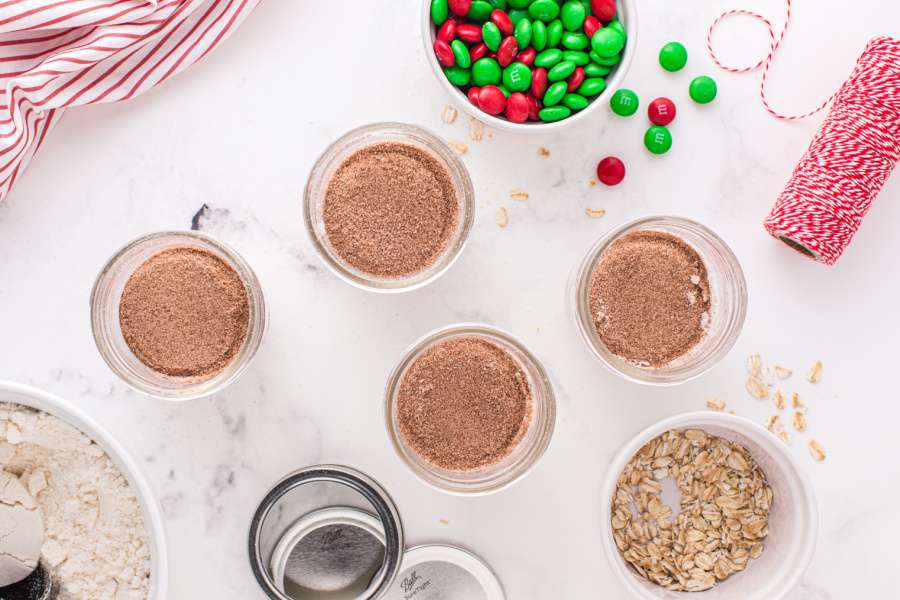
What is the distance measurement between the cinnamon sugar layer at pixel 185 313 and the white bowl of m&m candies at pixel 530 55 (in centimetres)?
50

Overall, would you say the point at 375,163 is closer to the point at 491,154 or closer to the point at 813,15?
the point at 491,154

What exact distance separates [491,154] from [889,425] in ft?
2.92

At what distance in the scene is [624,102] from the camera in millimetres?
1280

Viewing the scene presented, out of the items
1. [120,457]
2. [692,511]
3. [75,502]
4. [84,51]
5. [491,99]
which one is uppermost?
[491,99]

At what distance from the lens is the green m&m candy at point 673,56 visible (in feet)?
4.21

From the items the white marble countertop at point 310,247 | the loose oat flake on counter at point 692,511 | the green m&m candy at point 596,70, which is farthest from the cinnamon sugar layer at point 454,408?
the green m&m candy at point 596,70

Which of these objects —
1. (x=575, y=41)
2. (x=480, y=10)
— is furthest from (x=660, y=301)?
(x=480, y=10)

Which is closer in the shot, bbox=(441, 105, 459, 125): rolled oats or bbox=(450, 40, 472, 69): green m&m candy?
bbox=(450, 40, 472, 69): green m&m candy

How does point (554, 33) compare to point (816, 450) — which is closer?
point (554, 33)

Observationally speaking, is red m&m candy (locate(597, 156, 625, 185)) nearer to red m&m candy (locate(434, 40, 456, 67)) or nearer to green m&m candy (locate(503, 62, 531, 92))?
green m&m candy (locate(503, 62, 531, 92))

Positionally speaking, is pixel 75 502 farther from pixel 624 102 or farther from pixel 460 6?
pixel 624 102

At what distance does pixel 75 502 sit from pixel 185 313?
0.39m

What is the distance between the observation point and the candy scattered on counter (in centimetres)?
121

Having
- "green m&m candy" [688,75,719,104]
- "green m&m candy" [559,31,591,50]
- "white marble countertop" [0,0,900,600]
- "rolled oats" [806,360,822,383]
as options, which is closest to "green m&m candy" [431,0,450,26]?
"white marble countertop" [0,0,900,600]
